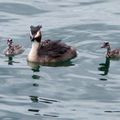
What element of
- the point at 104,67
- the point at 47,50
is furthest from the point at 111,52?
the point at 47,50

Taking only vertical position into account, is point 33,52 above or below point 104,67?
above

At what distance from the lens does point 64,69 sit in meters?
20.7

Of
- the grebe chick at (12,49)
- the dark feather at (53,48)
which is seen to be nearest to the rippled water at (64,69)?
the grebe chick at (12,49)

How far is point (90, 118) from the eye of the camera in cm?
1620

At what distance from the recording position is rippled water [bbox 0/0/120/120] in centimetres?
1683

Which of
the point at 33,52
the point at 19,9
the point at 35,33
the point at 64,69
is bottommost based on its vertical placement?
the point at 64,69

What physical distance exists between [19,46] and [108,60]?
9.14 feet

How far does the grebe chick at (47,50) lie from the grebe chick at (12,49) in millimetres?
Answer: 411

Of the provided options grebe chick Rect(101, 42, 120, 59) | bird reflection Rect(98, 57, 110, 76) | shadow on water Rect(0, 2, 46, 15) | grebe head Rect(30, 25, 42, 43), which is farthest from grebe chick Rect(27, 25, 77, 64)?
shadow on water Rect(0, 2, 46, 15)

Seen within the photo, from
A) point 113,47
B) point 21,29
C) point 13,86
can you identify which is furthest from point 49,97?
point 21,29

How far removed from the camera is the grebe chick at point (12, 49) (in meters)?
21.7

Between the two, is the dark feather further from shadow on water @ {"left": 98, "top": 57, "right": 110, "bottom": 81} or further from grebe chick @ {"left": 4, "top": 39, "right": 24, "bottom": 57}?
shadow on water @ {"left": 98, "top": 57, "right": 110, "bottom": 81}

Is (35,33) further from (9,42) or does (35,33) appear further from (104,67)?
(104,67)

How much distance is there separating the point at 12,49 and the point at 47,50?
46.4 inches
